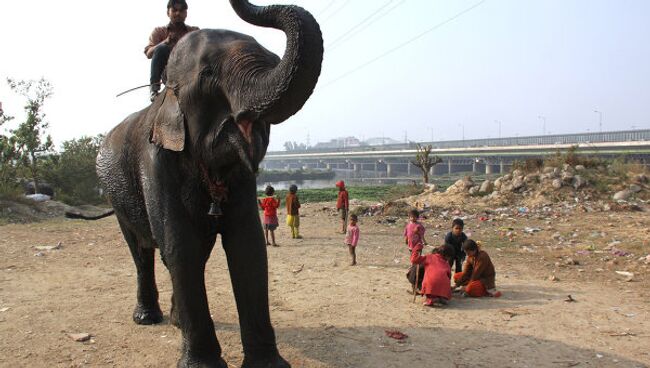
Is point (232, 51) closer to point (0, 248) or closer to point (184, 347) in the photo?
point (184, 347)

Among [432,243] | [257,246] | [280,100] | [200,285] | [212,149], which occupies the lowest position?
[432,243]

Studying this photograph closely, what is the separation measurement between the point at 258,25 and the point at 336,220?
537 inches

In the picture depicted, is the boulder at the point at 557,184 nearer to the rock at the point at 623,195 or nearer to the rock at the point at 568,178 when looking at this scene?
the rock at the point at 568,178

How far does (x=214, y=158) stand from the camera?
3223 mm

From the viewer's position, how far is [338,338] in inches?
205

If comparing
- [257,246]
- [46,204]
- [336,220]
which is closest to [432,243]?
[336,220]

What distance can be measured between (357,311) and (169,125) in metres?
3.62

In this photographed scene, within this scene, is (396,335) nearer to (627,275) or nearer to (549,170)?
(627,275)

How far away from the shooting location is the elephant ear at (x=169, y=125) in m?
3.48

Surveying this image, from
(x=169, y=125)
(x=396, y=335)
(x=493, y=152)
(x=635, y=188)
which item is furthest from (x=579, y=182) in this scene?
(x=493, y=152)

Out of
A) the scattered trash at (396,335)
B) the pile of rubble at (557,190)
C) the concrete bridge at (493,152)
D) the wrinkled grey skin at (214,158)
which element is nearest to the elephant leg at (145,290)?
the wrinkled grey skin at (214,158)

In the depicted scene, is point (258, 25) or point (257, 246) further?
point (257, 246)

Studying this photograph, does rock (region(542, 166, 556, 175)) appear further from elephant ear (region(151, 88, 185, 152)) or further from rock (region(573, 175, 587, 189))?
elephant ear (region(151, 88, 185, 152))

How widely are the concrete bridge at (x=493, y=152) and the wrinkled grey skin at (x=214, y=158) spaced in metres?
22.0
